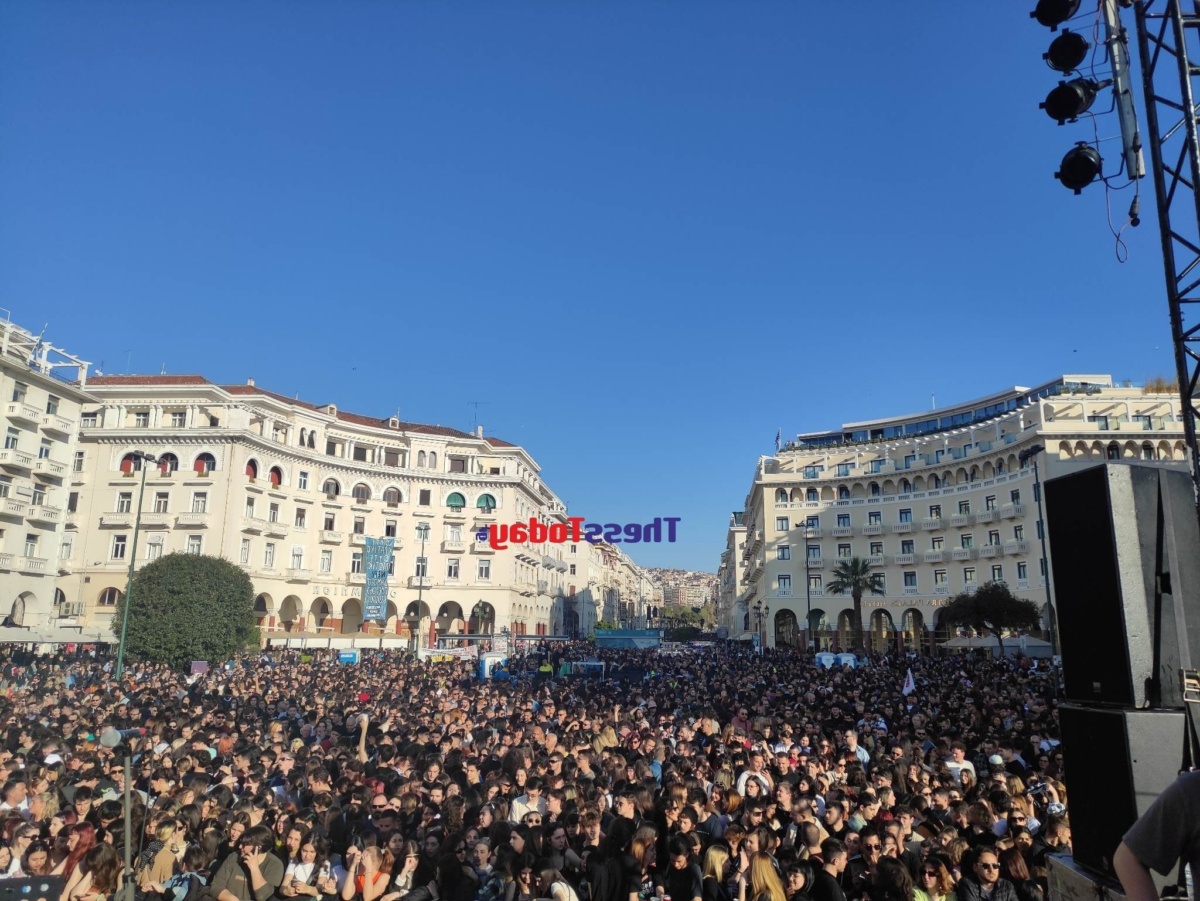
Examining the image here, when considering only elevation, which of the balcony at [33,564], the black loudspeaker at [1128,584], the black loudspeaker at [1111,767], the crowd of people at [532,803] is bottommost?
the crowd of people at [532,803]

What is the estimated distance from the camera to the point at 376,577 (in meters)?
39.2

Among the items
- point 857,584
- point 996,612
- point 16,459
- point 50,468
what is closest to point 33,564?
point 50,468

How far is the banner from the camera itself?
125 ft

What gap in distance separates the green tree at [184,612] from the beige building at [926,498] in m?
36.0

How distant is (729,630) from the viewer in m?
110

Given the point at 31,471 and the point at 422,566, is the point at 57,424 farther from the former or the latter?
the point at 422,566

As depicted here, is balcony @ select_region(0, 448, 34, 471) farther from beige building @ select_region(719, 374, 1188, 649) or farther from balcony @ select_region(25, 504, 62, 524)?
beige building @ select_region(719, 374, 1188, 649)

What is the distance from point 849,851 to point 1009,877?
4.05 ft

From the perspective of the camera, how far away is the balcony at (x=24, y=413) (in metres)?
35.9

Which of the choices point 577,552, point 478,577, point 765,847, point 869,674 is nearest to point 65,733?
point 765,847

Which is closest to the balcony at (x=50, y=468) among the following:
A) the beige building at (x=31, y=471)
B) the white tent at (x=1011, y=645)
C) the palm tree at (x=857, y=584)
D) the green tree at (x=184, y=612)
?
the beige building at (x=31, y=471)

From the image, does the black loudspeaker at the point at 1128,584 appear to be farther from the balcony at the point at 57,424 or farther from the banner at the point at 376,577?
the balcony at the point at 57,424

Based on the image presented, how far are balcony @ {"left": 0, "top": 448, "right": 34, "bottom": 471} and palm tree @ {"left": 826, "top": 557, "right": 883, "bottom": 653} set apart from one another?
152ft

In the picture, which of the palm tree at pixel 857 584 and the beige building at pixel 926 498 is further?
the palm tree at pixel 857 584
